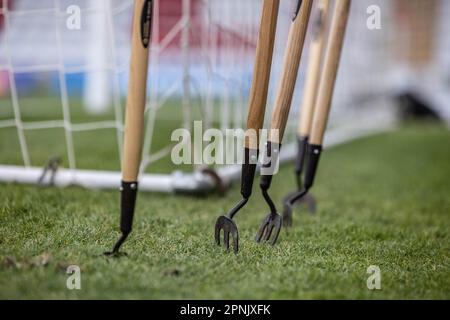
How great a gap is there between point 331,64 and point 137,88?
2.16ft

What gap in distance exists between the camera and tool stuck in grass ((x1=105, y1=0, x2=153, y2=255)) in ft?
3.89

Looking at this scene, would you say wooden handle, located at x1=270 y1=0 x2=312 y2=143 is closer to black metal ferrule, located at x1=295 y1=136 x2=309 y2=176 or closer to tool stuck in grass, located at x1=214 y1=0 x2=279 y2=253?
tool stuck in grass, located at x1=214 y1=0 x2=279 y2=253

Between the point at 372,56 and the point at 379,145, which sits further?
the point at 372,56

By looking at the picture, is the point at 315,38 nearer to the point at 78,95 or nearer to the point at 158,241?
the point at 158,241

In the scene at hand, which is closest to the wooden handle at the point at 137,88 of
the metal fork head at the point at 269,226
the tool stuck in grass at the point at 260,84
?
the tool stuck in grass at the point at 260,84

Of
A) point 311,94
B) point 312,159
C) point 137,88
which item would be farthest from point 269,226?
point 311,94

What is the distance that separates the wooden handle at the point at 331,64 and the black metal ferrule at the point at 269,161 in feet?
1.05

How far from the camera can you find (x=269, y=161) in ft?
4.54

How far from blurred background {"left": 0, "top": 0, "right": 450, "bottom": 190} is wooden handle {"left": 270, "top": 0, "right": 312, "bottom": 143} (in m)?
0.42

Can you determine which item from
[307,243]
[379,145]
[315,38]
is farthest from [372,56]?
[307,243]

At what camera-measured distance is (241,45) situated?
324 cm

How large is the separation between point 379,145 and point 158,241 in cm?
365
